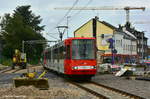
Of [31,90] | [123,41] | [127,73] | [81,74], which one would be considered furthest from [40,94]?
[123,41]

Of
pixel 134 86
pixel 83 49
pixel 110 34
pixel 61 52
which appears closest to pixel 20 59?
pixel 61 52

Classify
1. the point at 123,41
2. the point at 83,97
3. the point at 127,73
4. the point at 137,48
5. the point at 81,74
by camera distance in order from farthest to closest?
the point at 137,48
the point at 123,41
the point at 127,73
the point at 81,74
the point at 83,97

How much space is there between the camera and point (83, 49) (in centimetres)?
2539

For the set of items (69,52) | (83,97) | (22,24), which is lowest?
(83,97)

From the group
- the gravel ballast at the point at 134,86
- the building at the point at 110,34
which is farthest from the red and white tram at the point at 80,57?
the building at the point at 110,34

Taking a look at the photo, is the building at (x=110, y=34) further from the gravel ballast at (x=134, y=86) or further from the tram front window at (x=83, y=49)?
the tram front window at (x=83, y=49)

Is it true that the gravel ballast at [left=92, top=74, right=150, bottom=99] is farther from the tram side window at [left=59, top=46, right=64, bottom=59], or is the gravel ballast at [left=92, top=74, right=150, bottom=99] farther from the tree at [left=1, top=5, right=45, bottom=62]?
the tree at [left=1, top=5, right=45, bottom=62]

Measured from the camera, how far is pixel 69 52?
25.4 meters

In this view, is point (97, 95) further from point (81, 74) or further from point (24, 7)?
point (24, 7)

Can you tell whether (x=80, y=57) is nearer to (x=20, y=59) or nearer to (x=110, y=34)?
(x=20, y=59)

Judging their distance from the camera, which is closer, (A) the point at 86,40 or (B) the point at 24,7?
(A) the point at 86,40

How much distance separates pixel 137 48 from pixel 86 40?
9782 cm

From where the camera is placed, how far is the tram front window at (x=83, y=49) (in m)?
25.3

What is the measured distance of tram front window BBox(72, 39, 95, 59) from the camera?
25.3 m
